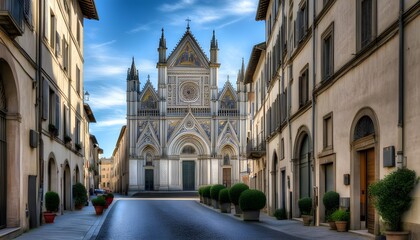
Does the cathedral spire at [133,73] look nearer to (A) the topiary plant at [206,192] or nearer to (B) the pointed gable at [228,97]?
Result: (B) the pointed gable at [228,97]

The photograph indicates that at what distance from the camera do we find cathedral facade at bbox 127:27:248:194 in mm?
81875

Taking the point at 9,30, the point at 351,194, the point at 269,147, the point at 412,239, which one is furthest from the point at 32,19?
the point at 269,147

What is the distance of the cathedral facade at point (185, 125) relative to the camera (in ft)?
269

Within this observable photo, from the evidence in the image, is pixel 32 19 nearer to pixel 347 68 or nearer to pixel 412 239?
pixel 347 68

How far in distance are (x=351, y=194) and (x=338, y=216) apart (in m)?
0.89

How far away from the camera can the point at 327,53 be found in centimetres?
2131

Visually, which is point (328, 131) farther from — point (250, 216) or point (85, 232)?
point (85, 232)

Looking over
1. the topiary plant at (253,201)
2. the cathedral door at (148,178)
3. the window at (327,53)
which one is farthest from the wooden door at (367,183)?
the cathedral door at (148,178)

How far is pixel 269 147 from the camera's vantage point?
119 feet

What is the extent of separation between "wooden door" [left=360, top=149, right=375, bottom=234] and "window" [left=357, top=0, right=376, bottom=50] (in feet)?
9.80

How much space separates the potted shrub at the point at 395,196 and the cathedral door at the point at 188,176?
228 ft

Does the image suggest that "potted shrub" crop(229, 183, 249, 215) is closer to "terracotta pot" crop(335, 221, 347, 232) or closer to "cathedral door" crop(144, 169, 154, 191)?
"terracotta pot" crop(335, 221, 347, 232)

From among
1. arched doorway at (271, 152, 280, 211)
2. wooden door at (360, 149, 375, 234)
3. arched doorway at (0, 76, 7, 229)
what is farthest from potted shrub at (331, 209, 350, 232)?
arched doorway at (271, 152, 280, 211)

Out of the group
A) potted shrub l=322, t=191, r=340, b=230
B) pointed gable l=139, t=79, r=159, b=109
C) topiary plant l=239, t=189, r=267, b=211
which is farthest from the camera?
pointed gable l=139, t=79, r=159, b=109
